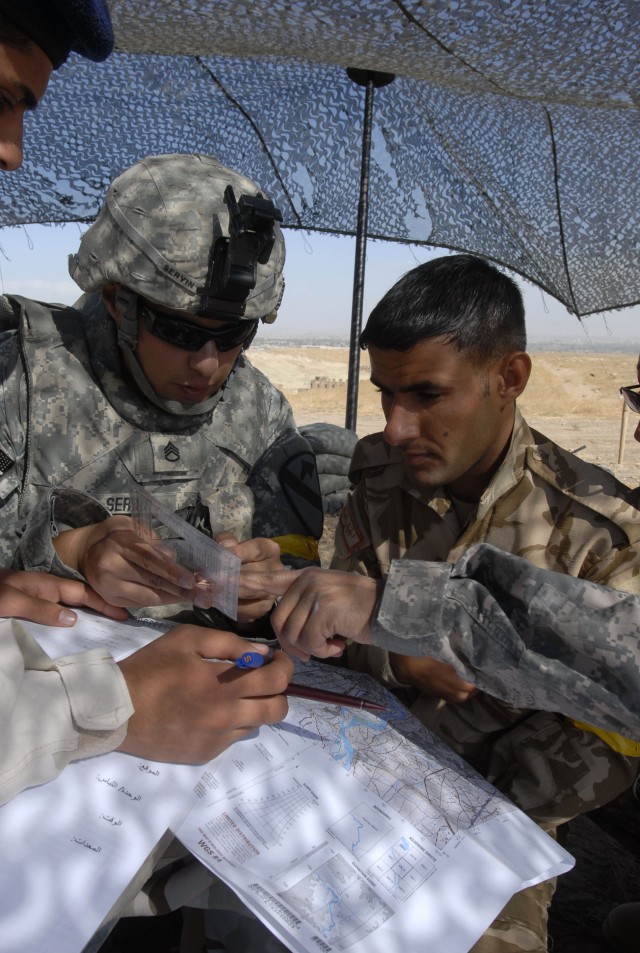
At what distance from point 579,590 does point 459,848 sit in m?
0.52

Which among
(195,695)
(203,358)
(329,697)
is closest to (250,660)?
(195,695)

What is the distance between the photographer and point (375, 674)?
204 cm

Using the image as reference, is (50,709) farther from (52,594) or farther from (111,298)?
(111,298)

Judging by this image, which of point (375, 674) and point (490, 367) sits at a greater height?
point (490, 367)

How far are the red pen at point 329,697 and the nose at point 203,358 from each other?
1.32 metres

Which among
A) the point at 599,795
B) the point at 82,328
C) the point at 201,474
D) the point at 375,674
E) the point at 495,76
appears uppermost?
the point at 495,76

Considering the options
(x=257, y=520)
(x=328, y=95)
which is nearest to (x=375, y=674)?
(x=257, y=520)

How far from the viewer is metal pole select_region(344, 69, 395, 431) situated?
4.92 m

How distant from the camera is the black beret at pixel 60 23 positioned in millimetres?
1782

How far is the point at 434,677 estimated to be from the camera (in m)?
1.92

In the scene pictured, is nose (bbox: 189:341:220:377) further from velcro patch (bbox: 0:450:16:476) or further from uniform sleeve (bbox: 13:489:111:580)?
velcro patch (bbox: 0:450:16:476)

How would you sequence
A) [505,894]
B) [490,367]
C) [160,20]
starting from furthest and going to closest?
[160,20] < [490,367] < [505,894]

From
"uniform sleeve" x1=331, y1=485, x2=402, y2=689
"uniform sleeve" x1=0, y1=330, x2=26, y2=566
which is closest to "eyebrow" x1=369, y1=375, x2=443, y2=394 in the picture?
"uniform sleeve" x1=331, y1=485, x2=402, y2=689

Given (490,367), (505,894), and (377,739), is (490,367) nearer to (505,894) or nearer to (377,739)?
(377,739)
